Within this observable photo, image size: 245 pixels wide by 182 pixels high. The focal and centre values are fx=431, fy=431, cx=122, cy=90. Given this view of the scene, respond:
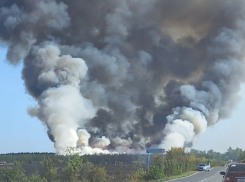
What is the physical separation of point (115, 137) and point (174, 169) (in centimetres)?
3052

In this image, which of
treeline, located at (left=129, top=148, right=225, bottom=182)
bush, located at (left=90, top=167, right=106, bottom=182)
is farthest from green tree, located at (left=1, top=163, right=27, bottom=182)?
treeline, located at (left=129, top=148, right=225, bottom=182)

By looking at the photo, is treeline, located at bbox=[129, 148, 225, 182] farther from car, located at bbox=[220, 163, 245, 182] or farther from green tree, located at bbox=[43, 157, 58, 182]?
car, located at bbox=[220, 163, 245, 182]

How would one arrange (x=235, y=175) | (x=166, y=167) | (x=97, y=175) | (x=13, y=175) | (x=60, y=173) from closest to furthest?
(x=235, y=175) < (x=13, y=175) < (x=60, y=173) < (x=97, y=175) < (x=166, y=167)

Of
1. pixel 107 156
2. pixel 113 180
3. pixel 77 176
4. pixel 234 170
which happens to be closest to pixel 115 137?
pixel 107 156

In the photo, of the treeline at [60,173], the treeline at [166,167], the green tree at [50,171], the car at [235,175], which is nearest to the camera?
the car at [235,175]

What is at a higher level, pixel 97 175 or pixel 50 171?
pixel 50 171

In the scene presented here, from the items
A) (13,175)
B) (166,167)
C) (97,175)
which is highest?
(166,167)

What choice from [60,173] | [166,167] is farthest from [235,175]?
[166,167]

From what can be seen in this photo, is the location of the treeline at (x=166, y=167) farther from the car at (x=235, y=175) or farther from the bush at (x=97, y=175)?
the car at (x=235, y=175)

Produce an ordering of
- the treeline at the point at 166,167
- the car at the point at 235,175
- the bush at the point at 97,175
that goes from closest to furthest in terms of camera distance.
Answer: the car at the point at 235,175 < the bush at the point at 97,175 < the treeline at the point at 166,167

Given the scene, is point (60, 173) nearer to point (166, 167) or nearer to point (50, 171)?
point (50, 171)

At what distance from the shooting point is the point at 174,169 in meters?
45.2

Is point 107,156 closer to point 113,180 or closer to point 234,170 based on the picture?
point 113,180

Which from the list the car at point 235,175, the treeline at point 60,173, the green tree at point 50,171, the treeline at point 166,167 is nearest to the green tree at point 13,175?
the treeline at point 60,173
